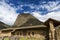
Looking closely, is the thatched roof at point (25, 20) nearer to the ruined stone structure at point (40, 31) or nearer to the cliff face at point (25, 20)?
the cliff face at point (25, 20)

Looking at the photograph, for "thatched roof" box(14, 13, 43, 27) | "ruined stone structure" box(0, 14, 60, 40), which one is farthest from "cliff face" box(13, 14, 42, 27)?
"ruined stone structure" box(0, 14, 60, 40)

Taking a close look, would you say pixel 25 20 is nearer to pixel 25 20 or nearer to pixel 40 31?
pixel 25 20

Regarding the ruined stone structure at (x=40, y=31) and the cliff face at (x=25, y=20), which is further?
the cliff face at (x=25, y=20)

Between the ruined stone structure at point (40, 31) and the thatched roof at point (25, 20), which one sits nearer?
the ruined stone structure at point (40, 31)

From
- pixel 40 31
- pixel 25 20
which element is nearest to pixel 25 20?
pixel 25 20

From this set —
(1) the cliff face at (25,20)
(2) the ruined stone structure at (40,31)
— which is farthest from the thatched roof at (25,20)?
(2) the ruined stone structure at (40,31)

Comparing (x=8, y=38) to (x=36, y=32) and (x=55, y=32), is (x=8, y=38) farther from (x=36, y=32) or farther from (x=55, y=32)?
(x=55, y=32)

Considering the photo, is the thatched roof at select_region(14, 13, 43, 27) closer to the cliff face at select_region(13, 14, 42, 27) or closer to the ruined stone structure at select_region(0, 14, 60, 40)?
the cliff face at select_region(13, 14, 42, 27)

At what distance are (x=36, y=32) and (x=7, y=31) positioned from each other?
604 centimetres

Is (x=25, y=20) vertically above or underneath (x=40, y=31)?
above

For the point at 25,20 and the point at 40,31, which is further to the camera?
the point at 25,20

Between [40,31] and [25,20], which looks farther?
[25,20]

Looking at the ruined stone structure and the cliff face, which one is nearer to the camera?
the ruined stone structure

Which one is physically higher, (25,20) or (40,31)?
(25,20)
